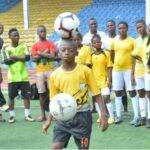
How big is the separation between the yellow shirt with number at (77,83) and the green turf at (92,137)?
7.96 feet

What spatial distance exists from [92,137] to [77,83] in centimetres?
323

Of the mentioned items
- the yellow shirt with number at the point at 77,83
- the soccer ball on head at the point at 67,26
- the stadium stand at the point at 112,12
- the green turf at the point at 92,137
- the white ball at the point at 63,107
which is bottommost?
the green turf at the point at 92,137

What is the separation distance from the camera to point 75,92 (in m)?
6.52

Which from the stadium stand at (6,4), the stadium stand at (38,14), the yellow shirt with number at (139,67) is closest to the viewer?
the yellow shirt with number at (139,67)

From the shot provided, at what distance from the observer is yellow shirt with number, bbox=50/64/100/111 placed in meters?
6.49

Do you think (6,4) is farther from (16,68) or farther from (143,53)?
(143,53)

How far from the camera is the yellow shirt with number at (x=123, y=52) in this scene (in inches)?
419

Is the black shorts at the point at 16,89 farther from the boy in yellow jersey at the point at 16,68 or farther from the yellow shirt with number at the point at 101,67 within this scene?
the yellow shirt with number at the point at 101,67

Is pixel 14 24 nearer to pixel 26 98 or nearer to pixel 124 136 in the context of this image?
pixel 26 98

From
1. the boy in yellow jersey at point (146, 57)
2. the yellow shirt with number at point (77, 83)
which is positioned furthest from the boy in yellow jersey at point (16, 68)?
the yellow shirt with number at point (77, 83)

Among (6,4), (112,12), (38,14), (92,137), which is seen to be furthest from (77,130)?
(6,4)

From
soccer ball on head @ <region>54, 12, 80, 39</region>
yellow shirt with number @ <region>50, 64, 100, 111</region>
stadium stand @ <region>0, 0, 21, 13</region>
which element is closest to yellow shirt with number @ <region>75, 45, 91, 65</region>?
soccer ball on head @ <region>54, 12, 80, 39</region>

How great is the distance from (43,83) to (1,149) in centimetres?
262

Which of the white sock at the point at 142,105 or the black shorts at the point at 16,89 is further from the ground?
the black shorts at the point at 16,89
